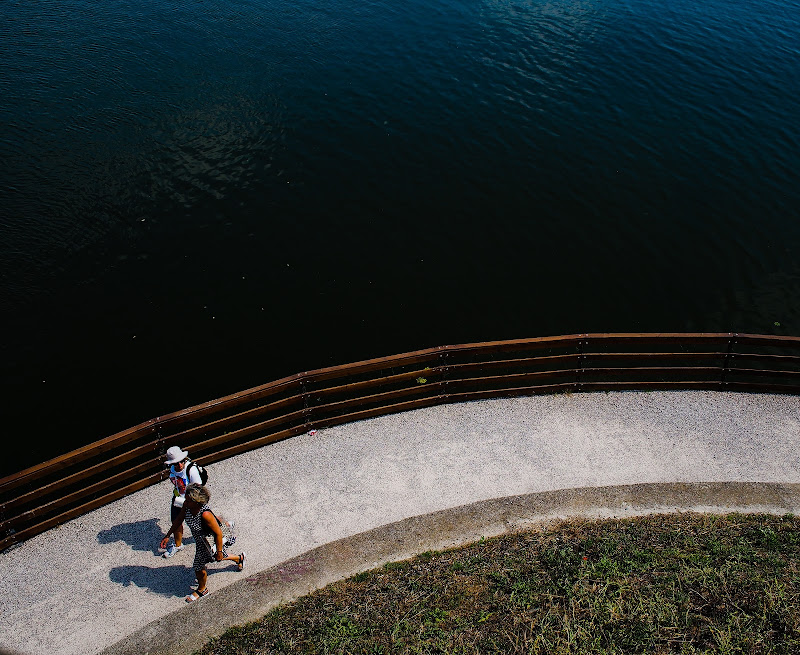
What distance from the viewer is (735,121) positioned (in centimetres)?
2683

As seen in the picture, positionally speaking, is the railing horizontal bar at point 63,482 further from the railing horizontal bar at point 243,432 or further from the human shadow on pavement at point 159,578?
the human shadow on pavement at point 159,578

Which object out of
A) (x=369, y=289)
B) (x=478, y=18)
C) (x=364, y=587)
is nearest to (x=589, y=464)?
(x=364, y=587)

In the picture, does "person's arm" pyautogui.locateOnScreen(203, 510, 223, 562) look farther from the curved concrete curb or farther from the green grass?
the green grass

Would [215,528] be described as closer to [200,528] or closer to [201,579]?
[200,528]

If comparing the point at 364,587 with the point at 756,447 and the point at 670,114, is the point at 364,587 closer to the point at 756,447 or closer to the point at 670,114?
the point at 756,447

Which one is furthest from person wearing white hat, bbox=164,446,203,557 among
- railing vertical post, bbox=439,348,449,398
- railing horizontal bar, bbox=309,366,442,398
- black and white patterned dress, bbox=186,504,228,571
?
railing vertical post, bbox=439,348,449,398

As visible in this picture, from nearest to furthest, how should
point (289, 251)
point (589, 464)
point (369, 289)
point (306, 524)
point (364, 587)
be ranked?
point (364, 587), point (306, 524), point (589, 464), point (369, 289), point (289, 251)

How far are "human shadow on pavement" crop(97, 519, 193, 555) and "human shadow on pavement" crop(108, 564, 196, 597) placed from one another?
347 mm

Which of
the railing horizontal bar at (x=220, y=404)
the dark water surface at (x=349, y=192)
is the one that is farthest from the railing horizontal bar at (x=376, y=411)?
the dark water surface at (x=349, y=192)

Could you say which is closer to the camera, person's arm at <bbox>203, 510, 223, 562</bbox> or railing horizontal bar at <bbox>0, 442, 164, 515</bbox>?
person's arm at <bbox>203, 510, 223, 562</bbox>

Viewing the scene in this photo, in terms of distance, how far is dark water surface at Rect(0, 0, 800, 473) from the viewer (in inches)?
645

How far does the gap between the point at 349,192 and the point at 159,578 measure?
48.8 feet

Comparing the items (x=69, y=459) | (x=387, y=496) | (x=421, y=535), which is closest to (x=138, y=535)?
(x=69, y=459)

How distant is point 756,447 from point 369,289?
32.8ft
